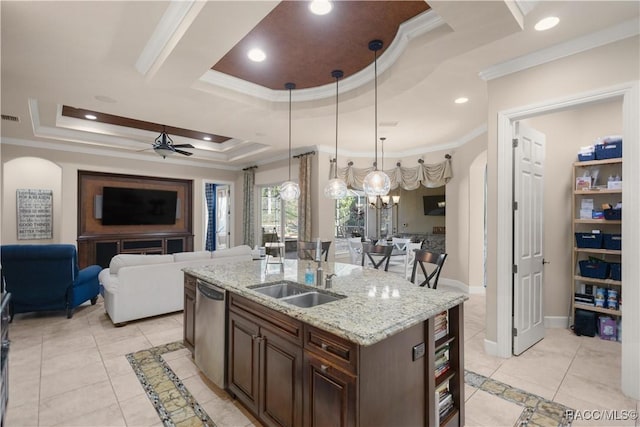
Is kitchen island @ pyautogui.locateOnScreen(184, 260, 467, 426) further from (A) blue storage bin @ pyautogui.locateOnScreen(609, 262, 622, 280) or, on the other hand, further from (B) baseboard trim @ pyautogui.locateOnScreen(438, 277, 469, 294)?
(B) baseboard trim @ pyautogui.locateOnScreen(438, 277, 469, 294)

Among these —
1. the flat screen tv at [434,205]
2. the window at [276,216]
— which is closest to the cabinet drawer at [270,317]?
the window at [276,216]

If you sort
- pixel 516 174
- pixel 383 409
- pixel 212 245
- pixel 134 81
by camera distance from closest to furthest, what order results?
pixel 383 409 < pixel 516 174 < pixel 134 81 < pixel 212 245

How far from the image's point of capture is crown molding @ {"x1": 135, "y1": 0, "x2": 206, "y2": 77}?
2.21 m

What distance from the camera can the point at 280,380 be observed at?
1892 mm

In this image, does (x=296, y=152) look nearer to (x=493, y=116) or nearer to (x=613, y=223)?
(x=493, y=116)

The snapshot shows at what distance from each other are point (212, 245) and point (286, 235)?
3.19m

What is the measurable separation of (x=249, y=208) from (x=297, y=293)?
6.16 m

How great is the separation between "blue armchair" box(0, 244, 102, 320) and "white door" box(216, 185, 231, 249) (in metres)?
4.89

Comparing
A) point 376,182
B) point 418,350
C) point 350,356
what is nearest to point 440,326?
Answer: point 418,350

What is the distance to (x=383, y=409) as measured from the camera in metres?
1.57

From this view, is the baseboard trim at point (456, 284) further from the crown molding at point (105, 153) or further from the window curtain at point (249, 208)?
the crown molding at point (105, 153)

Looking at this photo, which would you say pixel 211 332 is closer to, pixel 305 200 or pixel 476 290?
pixel 305 200

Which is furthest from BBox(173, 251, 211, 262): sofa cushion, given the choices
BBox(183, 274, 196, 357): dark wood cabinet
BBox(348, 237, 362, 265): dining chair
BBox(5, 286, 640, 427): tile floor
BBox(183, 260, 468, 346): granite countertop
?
BBox(348, 237, 362, 265): dining chair

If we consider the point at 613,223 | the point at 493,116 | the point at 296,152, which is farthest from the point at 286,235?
the point at 613,223
